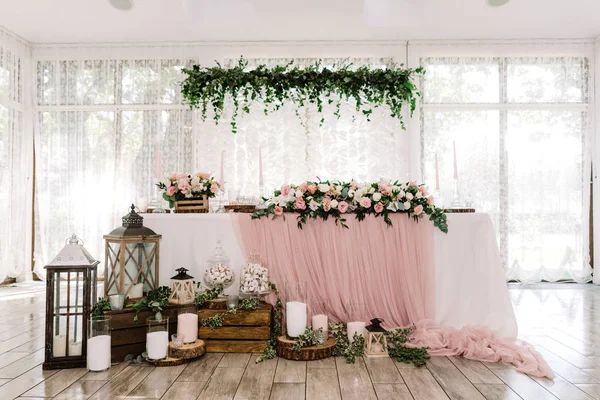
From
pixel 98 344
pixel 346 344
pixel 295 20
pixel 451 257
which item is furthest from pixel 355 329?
pixel 295 20

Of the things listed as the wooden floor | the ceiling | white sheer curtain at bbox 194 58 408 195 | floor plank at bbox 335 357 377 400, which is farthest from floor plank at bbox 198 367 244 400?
the ceiling

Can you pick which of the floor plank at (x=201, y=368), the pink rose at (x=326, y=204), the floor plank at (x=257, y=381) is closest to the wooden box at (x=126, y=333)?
the floor plank at (x=201, y=368)

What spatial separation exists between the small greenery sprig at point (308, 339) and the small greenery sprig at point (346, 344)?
123mm

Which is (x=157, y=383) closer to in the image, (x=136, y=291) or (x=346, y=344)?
(x=136, y=291)

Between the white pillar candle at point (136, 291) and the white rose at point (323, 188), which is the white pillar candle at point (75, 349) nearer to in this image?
the white pillar candle at point (136, 291)

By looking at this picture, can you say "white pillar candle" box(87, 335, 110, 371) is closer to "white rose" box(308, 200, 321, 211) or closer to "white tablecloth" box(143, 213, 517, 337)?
"white tablecloth" box(143, 213, 517, 337)

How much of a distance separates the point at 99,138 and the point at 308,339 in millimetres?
4569

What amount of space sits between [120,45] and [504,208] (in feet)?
17.0

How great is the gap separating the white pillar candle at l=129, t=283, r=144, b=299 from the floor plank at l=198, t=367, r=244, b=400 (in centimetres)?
69

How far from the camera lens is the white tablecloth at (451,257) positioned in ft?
11.0

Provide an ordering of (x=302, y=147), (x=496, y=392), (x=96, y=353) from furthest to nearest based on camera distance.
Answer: (x=302, y=147)
(x=96, y=353)
(x=496, y=392)

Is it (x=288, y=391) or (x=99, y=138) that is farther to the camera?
(x=99, y=138)

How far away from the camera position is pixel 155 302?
9.82 feet

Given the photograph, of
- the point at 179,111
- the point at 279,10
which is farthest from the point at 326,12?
the point at 179,111
